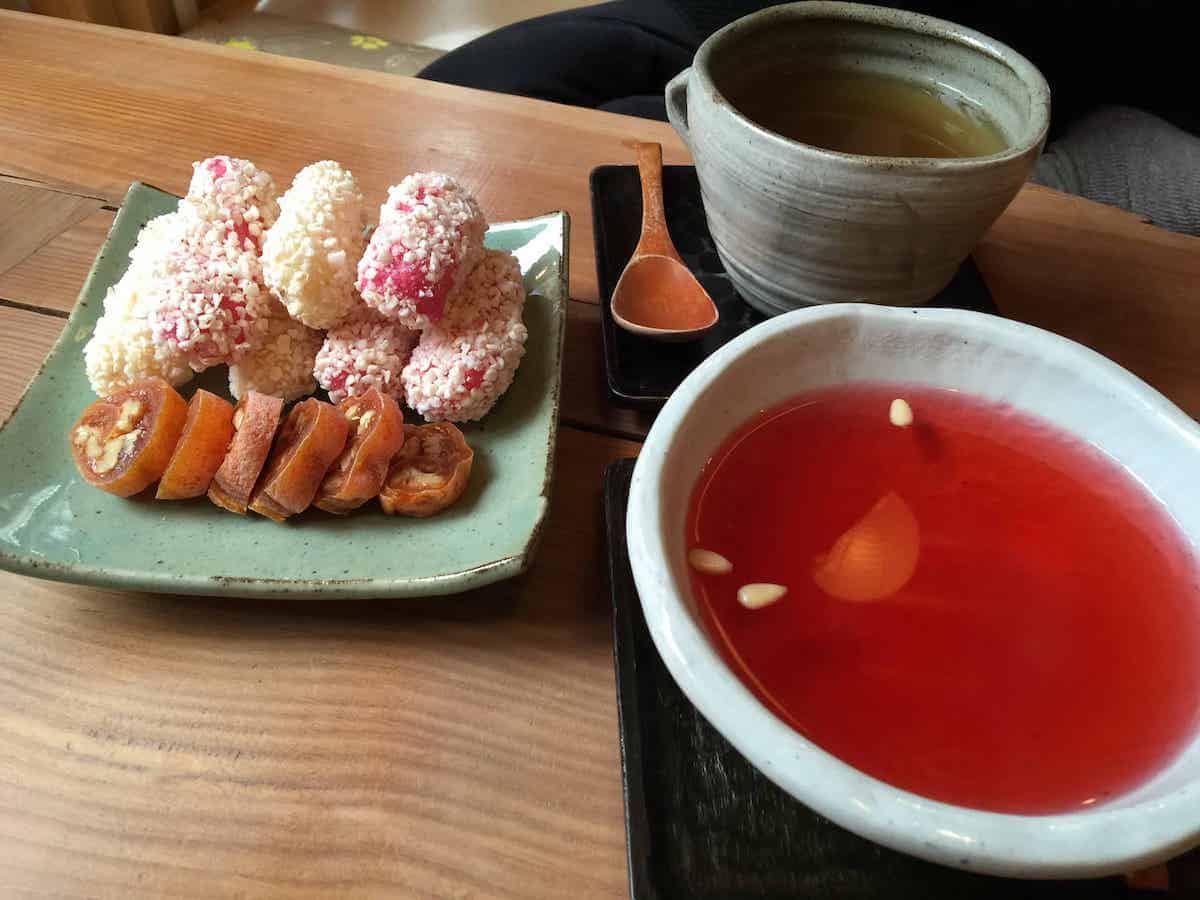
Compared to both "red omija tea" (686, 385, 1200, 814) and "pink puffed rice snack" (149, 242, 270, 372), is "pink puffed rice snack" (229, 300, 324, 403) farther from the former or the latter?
"red omija tea" (686, 385, 1200, 814)

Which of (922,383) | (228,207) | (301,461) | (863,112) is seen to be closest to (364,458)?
(301,461)

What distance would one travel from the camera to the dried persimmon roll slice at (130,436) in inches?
22.5

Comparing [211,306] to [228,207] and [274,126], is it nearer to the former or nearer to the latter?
[228,207]

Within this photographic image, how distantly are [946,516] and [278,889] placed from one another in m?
0.42

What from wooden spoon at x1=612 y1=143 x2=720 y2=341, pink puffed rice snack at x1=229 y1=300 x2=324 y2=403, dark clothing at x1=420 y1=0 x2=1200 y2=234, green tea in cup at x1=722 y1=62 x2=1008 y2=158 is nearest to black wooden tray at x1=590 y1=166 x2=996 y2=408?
wooden spoon at x1=612 y1=143 x2=720 y2=341

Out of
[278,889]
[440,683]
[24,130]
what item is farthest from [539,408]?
[24,130]

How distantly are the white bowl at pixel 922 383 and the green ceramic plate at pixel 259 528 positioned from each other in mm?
147

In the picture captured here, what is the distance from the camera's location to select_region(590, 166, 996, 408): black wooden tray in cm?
68

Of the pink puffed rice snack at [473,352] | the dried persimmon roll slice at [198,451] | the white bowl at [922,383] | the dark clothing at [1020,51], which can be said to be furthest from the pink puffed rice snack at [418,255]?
the dark clothing at [1020,51]

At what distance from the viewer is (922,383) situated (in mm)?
539

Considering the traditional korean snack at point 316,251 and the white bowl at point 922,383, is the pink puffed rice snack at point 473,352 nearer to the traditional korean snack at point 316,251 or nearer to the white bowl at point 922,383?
the traditional korean snack at point 316,251

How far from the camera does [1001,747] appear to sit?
395 millimetres

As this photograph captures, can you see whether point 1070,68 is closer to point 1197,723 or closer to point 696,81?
point 696,81

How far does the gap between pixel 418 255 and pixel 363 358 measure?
0.30 ft
